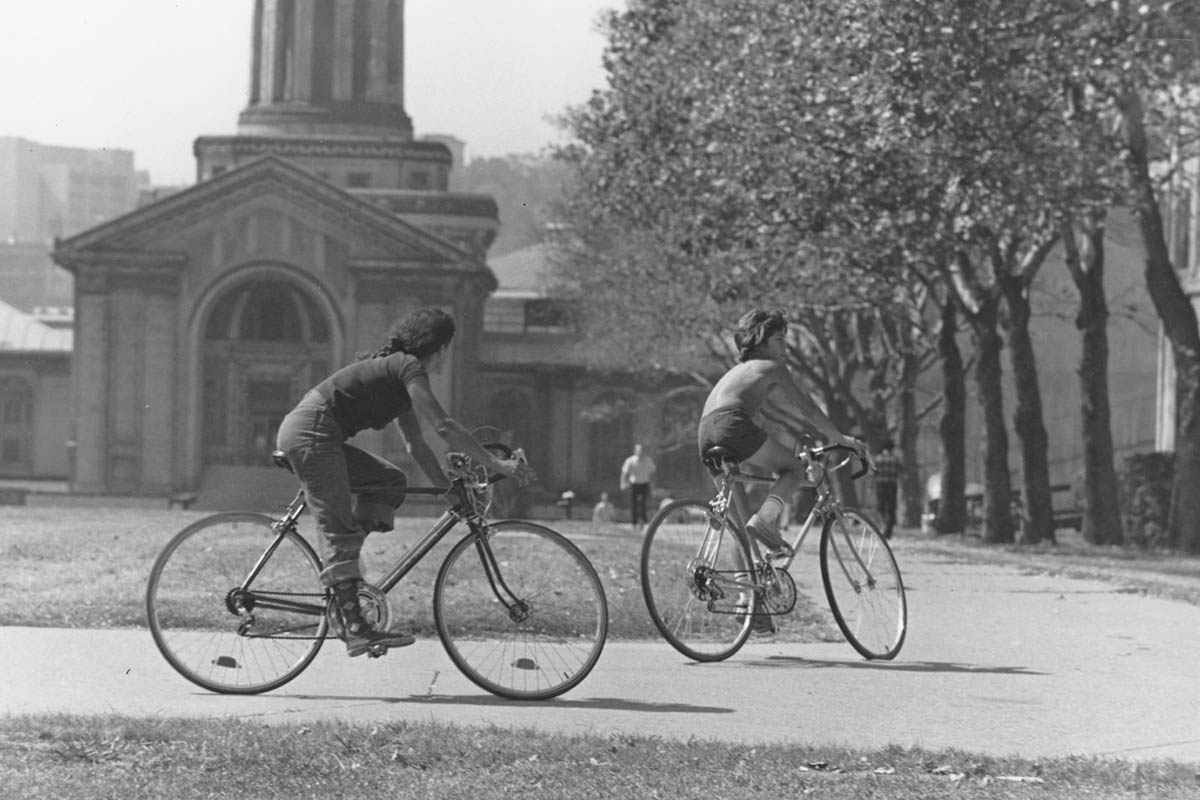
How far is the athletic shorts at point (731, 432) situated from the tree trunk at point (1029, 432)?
20.3 meters

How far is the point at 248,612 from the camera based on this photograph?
8805 mm

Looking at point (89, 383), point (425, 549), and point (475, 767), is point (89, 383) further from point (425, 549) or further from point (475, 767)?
point (475, 767)

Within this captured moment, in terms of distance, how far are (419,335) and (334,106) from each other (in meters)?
Result: 66.6

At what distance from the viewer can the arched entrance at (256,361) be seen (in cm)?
6475

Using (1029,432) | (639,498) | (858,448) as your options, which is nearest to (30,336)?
(639,498)

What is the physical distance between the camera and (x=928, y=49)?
2289cm

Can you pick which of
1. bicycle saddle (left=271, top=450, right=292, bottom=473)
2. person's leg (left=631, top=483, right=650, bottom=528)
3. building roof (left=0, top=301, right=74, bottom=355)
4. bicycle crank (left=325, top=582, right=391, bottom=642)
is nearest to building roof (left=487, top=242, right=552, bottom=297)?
building roof (left=0, top=301, right=74, bottom=355)

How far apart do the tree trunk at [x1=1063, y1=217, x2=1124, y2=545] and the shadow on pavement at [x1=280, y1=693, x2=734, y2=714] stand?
22.0 m

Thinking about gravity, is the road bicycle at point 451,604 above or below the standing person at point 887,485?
below

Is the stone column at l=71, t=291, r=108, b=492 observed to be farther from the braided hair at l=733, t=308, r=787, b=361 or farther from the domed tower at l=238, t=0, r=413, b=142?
the braided hair at l=733, t=308, r=787, b=361

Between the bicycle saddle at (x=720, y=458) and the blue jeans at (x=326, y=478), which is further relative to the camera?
the bicycle saddle at (x=720, y=458)

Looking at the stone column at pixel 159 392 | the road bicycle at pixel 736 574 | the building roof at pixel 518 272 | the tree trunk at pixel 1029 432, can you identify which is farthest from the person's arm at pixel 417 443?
the building roof at pixel 518 272

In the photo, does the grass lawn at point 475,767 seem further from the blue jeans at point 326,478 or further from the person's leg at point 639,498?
the person's leg at point 639,498

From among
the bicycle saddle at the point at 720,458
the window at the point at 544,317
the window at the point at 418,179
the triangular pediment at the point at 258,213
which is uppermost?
the window at the point at 418,179
